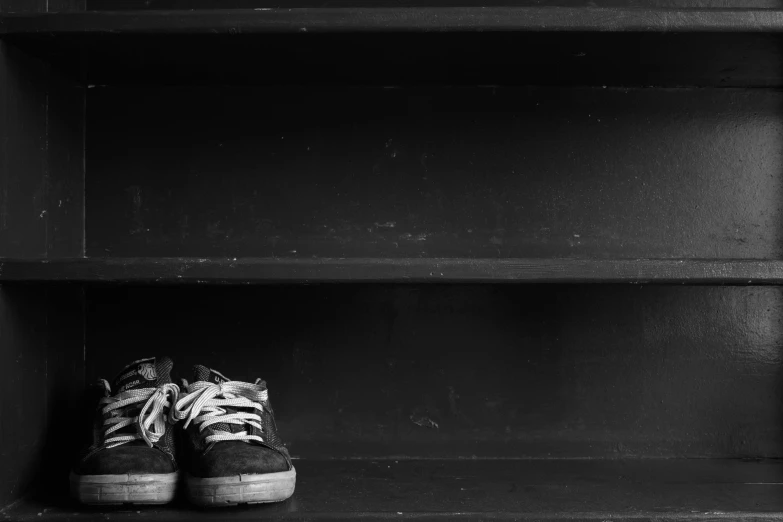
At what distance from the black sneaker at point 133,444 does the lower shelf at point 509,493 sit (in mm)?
32

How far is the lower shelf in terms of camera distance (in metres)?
1.08

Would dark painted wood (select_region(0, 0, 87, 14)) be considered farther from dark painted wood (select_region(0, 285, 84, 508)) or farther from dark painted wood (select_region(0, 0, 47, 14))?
dark painted wood (select_region(0, 285, 84, 508))

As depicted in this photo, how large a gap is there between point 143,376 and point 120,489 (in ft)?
0.64

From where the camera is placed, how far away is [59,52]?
1227mm

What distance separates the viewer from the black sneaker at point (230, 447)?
1.07 m

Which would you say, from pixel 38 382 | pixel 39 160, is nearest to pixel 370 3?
pixel 39 160

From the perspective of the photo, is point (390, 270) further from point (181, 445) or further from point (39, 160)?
point (39, 160)

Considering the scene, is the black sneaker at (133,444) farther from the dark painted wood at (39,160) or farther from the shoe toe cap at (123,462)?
the dark painted wood at (39,160)

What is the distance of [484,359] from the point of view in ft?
4.83

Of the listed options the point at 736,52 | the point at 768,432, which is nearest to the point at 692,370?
the point at 768,432

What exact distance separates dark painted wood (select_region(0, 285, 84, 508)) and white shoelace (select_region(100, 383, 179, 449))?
0.13 m

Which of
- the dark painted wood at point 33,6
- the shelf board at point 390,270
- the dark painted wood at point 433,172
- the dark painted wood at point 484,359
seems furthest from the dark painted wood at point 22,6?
the dark painted wood at point 484,359

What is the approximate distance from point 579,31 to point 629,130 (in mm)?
407

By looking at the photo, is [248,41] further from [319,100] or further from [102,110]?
[102,110]
